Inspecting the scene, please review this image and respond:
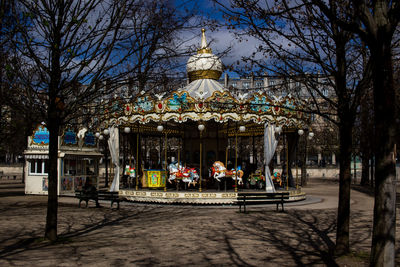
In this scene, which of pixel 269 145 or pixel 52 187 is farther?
pixel 269 145

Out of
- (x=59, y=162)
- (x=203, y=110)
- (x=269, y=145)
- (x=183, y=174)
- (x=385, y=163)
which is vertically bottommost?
(x=183, y=174)

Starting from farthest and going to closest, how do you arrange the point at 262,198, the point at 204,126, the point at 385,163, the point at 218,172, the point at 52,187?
the point at 218,172
the point at 204,126
the point at 262,198
the point at 52,187
the point at 385,163

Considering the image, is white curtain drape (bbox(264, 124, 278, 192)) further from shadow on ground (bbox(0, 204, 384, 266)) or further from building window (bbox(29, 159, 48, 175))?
building window (bbox(29, 159, 48, 175))

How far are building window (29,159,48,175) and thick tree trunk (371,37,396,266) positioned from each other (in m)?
20.4

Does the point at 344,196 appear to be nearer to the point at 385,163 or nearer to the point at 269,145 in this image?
the point at 385,163

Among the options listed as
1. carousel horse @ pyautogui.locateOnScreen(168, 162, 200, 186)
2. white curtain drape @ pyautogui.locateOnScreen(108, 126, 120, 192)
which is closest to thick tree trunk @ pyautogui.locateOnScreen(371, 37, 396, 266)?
carousel horse @ pyautogui.locateOnScreen(168, 162, 200, 186)

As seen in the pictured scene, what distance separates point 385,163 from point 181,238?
18.1ft

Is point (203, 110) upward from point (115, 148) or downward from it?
upward

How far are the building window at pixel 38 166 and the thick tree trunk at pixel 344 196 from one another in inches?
741

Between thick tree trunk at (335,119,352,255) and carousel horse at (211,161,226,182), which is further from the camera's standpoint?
carousel horse at (211,161,226,182)

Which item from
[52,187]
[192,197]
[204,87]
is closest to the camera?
[52,187]

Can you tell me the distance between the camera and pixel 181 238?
9.25m

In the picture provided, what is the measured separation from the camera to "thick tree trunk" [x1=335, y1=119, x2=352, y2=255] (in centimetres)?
732

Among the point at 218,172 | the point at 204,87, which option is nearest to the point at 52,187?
the point at 218,172
